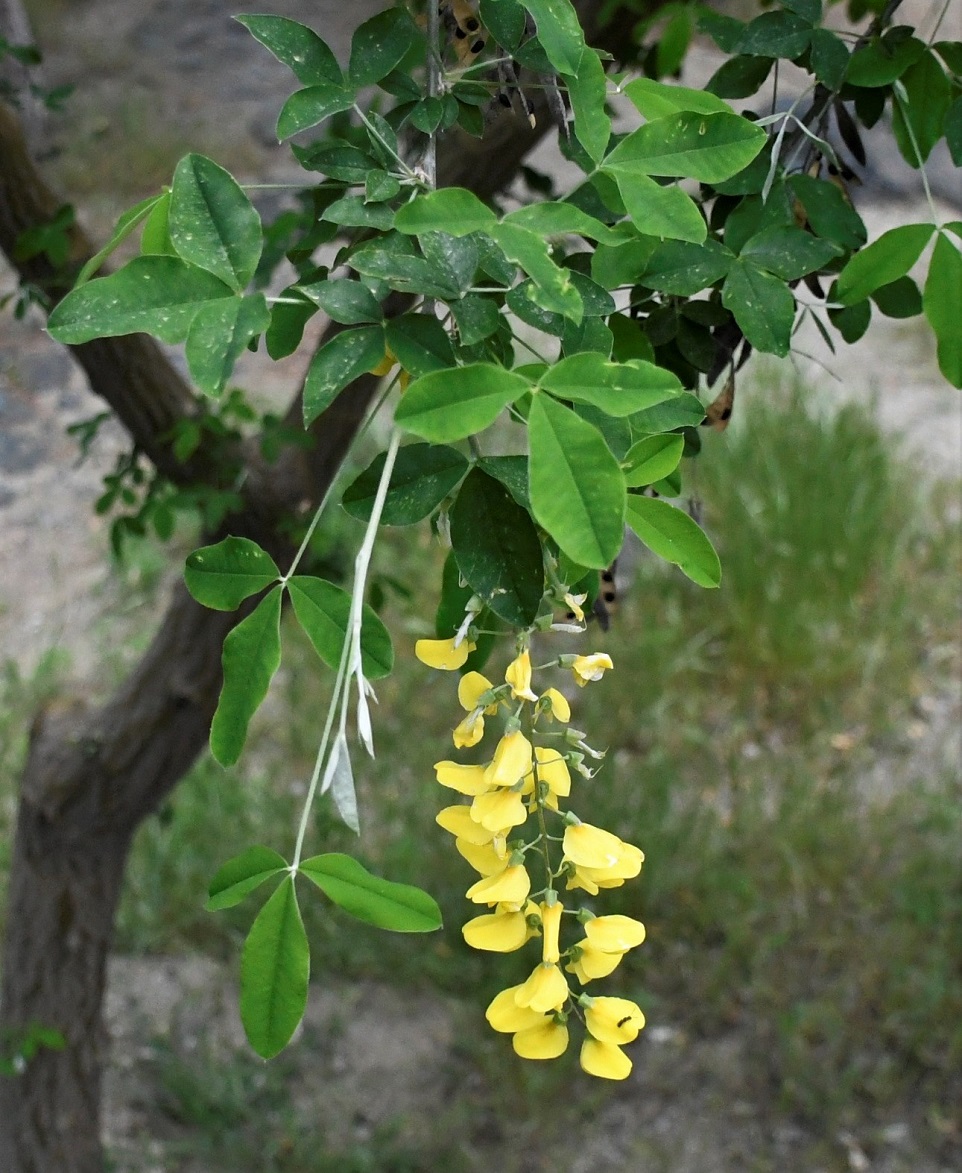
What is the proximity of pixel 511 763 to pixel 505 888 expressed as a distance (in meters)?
0.05

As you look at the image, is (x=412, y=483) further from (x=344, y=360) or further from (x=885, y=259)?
(x=885, y=259)

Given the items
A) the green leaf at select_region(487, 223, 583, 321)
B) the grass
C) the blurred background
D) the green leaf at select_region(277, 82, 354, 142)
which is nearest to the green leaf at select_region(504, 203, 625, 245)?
the green leaf at select_region(487, 223, 583, 321)

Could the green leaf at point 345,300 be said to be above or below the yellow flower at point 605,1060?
above

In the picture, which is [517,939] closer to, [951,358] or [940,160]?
[951,358]

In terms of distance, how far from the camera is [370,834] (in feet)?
6.92

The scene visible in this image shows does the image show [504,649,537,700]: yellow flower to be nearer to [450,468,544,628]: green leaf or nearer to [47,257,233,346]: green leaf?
[450,468,544,628]: green leaf

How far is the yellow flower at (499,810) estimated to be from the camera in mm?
446

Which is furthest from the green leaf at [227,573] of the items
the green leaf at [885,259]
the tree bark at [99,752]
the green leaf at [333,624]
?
the tree bark at [99,752]

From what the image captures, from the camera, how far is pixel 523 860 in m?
0.47

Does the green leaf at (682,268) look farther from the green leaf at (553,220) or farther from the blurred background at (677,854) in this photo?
the blurred background at (677,854)

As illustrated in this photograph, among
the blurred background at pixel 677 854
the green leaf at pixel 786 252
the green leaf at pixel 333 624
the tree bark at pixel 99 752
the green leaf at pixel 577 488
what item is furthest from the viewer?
the blurred background at pixel 677 854

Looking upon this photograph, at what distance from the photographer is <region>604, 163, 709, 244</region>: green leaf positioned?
49cm

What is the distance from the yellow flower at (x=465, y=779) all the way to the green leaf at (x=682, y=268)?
23cm

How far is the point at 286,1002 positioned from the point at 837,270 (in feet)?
1.56
